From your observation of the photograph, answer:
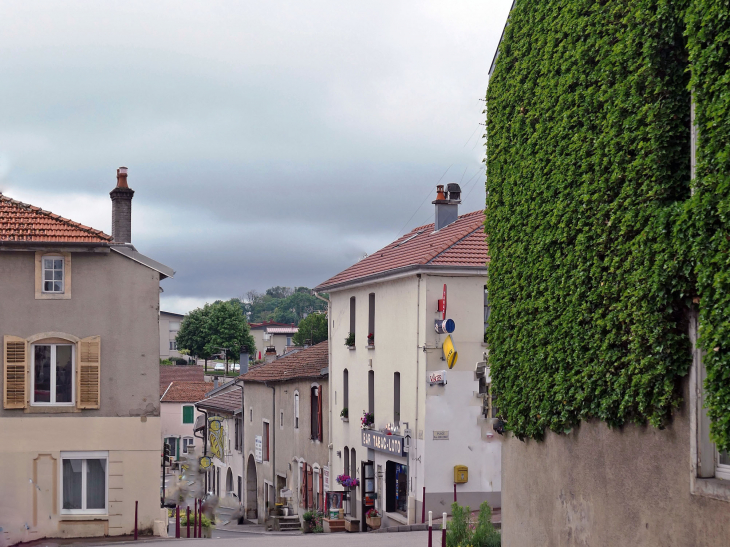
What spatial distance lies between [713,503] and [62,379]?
18.0 meters

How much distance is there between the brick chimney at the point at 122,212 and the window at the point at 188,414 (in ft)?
144

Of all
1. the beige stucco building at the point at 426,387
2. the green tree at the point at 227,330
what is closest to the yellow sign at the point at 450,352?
the beige stucco building at the point at 426,387

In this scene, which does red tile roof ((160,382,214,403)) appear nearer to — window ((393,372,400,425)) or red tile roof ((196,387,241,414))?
red tile roof ((196,387,241,414))

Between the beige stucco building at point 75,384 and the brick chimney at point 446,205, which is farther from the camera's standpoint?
the brick chimney at point 446,205

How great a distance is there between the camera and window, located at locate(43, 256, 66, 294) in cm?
2244

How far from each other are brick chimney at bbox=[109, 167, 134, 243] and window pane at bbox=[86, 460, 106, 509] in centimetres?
604

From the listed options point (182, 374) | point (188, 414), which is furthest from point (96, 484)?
point (182, 374)

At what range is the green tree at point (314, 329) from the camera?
10331cm

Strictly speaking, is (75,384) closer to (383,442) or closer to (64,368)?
(64,368)

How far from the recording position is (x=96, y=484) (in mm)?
22281

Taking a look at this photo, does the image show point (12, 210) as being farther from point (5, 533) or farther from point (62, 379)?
point (5, 533)

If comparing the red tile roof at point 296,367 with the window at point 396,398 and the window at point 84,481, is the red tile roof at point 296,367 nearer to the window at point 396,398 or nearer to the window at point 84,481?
the window at point 396,398

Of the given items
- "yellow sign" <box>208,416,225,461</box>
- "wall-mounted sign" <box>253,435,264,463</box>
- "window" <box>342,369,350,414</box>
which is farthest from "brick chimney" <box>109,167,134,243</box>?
"yellow sign" <box>208,416,225,461</box>

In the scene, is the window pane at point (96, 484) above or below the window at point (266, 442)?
above
